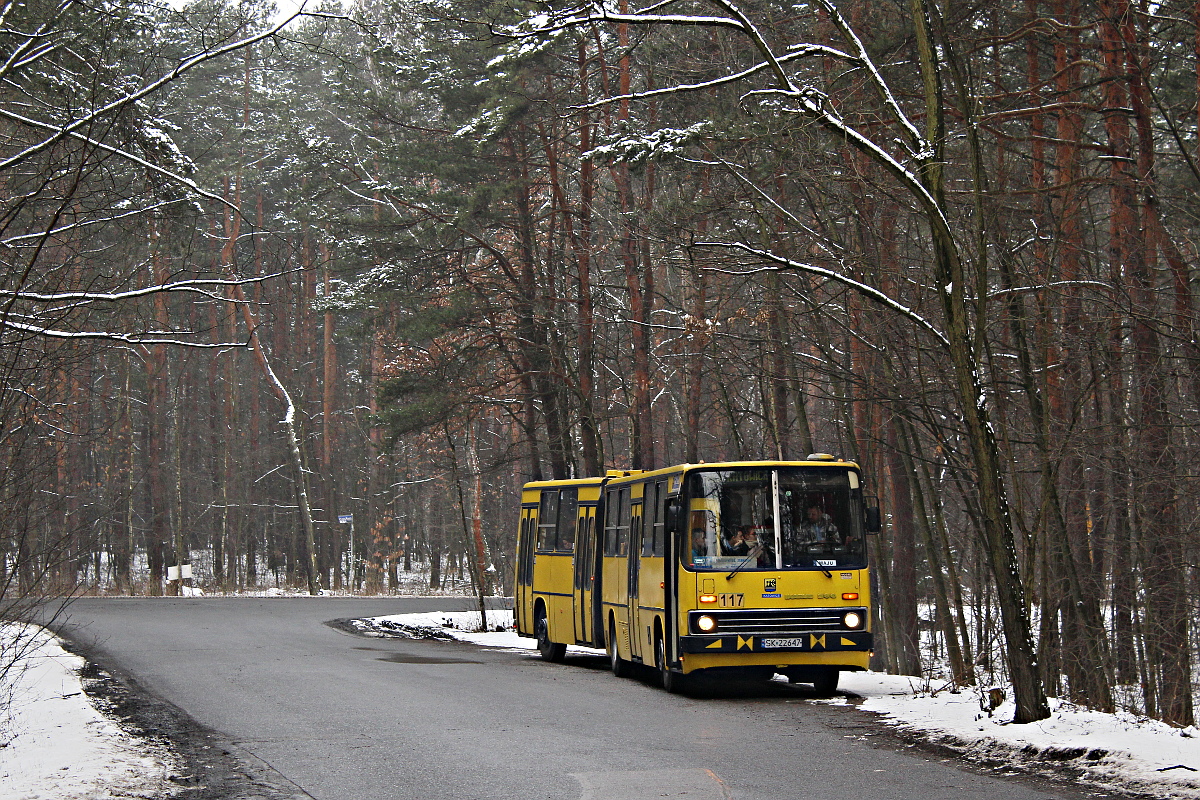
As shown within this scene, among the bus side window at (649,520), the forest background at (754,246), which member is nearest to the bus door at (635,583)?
the bus side window at (649,520)

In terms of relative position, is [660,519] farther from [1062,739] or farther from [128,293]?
[128,293]

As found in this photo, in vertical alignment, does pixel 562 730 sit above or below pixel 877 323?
below

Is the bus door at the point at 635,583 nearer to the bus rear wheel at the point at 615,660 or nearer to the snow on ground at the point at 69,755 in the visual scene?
the bus rear wheel at the point at 615,660

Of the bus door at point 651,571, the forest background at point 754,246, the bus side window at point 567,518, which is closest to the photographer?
the forest background at point 754,246

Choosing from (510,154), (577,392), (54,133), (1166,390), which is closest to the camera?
(54,133)

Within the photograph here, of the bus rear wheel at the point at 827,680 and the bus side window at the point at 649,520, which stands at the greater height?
the bus side window at the point at 649,520

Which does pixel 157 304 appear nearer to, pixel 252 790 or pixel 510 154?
pixel 510 154

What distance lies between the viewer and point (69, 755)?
Answer: 34.8 feet

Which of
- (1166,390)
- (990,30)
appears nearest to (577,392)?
(990,30)

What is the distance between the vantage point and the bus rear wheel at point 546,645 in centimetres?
2348

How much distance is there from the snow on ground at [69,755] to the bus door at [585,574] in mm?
8661

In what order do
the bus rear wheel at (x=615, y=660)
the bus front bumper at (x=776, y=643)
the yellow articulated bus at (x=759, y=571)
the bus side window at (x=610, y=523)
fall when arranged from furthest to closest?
the bus side window at (x=610, y=523) → the bus rear wheel at (x=615, y=660) → the yellow articulated bus at (x=759, y=571) → the bus front bumper at (x=776, y=643)

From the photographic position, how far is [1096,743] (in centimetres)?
1012

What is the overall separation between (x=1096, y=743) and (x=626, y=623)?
9.75m
